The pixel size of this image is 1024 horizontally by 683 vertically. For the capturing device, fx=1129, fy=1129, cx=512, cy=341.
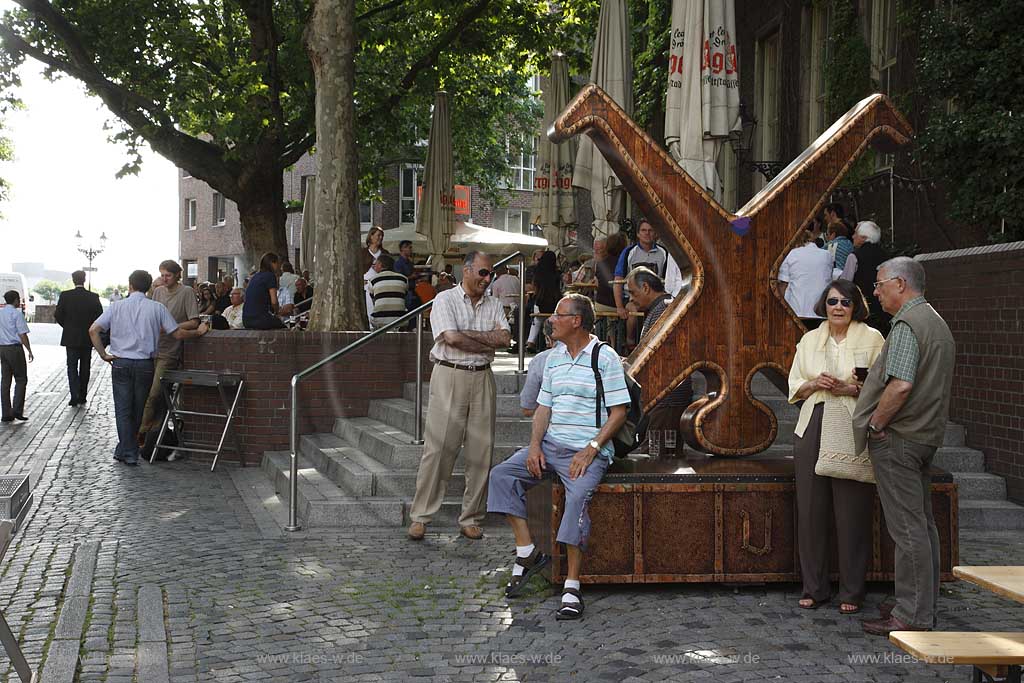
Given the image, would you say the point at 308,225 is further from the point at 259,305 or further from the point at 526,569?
the point at 526,569

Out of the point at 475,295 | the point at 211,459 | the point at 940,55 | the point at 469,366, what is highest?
the point at 940,55

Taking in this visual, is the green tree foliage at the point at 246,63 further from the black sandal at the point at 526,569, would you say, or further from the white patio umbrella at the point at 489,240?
the black sandal at the point at 526,569

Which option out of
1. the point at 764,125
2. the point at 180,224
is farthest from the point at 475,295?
the point at 180,224

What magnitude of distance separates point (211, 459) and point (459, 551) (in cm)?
571

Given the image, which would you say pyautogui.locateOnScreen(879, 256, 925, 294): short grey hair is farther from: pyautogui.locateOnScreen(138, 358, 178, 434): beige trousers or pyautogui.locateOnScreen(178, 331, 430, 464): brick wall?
pyautogui.locateOnScreen(138, 358, 178, 434): beige trousers

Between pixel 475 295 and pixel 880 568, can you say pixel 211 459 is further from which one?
pixel 880 568

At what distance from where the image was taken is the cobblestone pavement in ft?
17.9

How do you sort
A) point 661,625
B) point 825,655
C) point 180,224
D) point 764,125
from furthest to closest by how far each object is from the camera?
point 180,224 < point 764,125 < point 661,625 < point 825,655

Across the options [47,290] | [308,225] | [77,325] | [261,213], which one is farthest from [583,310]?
[47,290]

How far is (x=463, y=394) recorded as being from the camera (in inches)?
343

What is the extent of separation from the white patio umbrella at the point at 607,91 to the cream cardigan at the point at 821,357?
5176mm

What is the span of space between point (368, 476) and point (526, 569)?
2.89 meters

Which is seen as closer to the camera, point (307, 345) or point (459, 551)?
point (459, 551)

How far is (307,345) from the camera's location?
12.8 metres
